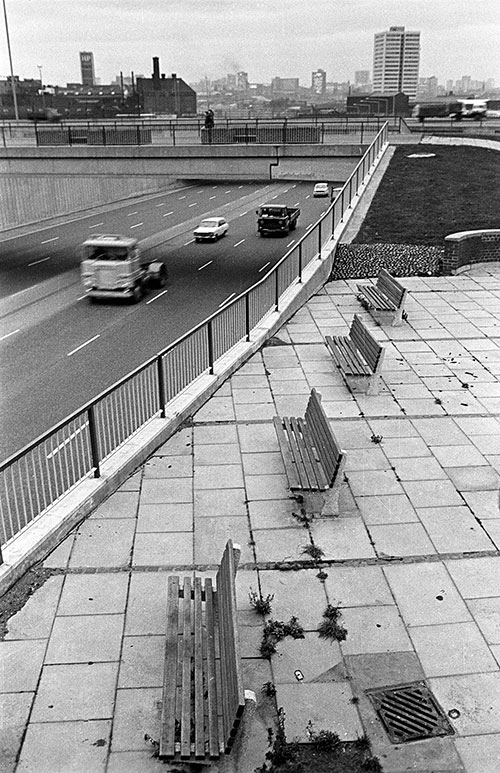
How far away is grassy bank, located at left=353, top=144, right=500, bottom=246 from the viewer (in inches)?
810

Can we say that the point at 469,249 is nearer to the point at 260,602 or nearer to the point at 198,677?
the point at 260,602

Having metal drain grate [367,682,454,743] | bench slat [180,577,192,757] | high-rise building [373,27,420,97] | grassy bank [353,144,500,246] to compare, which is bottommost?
metal drain grate [367,682,454,743]

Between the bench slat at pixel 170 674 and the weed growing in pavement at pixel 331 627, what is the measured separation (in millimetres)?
1139

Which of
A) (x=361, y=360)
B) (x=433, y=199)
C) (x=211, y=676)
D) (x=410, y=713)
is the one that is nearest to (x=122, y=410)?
(x=361, y=360)

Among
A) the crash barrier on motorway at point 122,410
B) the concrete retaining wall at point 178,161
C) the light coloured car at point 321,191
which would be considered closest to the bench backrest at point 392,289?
the crash barrier on motorway at point 122,410

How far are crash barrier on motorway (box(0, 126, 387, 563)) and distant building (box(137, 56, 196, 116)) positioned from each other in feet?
316

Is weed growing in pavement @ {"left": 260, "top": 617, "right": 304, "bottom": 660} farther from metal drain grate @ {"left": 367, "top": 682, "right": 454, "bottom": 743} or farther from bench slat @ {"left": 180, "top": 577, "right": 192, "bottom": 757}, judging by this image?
metal drain grate @ {"left": 367, "top": 682, "right": 454, "bottom": 743}

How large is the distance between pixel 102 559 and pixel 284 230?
32888 millimetres

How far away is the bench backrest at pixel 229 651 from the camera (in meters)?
4.10

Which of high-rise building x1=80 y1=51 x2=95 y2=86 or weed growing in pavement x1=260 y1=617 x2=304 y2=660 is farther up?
high-rise building x1=80 y1=51 x2=95 y2=86

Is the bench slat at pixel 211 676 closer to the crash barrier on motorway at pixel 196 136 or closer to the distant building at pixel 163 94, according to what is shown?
the crash barrier on motorway at pixel 196 136

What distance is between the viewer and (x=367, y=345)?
35.1 feet

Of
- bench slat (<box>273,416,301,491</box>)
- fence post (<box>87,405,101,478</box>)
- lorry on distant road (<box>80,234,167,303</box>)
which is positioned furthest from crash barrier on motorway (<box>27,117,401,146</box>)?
fence post (<box>87,405,101,478</box>)

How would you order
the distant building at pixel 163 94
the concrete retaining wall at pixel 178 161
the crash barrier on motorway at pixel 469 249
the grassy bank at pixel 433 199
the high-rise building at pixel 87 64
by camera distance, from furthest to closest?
the distant building at pixel 163 94, the high-rise building at pixel 87 64, the concrete retaining wall at pixel 178 161, the grassy bank at pixel 433 199, the crash barrier on motorway at pixel 469 249
